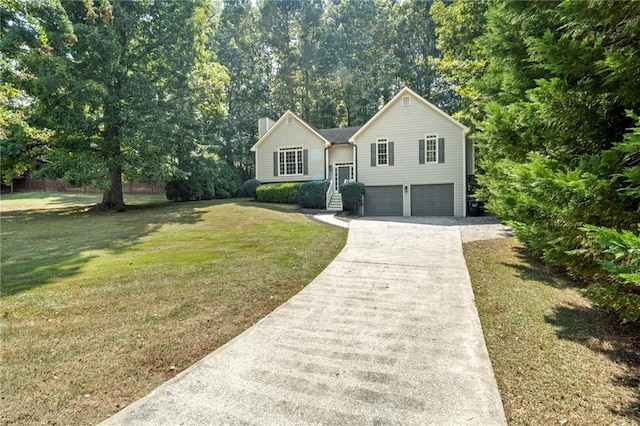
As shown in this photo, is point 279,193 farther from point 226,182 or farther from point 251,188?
point 226,182

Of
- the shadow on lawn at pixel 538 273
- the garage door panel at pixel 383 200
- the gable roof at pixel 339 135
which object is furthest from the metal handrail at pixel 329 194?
the shadow on lawn at pixel 538 273

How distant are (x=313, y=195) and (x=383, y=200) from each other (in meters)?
4.12

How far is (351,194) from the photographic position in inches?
695

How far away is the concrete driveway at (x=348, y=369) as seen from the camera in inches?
108

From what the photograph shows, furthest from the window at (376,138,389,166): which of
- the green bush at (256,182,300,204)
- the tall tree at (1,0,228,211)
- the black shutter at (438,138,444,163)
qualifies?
the tall tree at (1,0,228,211)

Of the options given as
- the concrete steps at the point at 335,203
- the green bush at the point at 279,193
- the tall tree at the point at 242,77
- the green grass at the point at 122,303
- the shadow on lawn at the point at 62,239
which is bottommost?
the green grass at the point at 122,303

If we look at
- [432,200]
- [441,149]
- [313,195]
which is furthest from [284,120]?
[432,200]

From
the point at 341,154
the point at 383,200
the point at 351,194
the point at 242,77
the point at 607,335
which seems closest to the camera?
Answer: the point at 607,335

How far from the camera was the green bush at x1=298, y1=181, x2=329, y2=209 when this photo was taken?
17.8 metres

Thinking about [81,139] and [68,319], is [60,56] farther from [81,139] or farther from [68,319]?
[68,319]

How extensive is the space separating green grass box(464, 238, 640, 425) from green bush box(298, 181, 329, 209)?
1222cm

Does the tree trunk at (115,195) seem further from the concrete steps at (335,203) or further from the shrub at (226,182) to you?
the concrete steps at (335,203)

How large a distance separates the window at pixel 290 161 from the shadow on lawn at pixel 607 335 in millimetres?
17490

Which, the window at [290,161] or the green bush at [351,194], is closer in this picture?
the green bush at [351,194]
